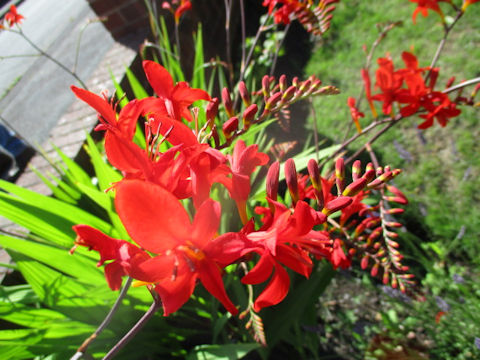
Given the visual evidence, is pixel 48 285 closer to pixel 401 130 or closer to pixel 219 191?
pixel 219 191

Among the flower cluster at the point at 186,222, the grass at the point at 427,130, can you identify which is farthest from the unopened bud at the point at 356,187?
the grass at the point at 427,130

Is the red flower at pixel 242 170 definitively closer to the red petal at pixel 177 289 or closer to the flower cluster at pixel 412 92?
the red petal at pixel 177 289

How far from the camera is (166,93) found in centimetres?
68

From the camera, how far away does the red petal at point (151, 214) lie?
0.40 m

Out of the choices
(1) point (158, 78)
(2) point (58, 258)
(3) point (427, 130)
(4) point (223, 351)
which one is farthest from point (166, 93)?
(3) point (427, 130)

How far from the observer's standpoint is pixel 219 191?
131 centimetres

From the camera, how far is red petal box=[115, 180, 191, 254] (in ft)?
1.30

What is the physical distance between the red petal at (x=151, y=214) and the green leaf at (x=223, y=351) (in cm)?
69

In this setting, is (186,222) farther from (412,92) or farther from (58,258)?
(412,92)

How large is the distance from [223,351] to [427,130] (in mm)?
2239

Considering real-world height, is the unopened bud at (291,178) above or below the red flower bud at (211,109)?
below

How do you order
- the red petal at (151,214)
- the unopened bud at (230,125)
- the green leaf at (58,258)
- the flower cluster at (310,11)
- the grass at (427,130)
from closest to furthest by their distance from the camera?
the red petal at (151,214)
the unopened bud at (230,125)
the green leaf at (58,258)
the flower cluster at (310,11)
the grass at (427,130)

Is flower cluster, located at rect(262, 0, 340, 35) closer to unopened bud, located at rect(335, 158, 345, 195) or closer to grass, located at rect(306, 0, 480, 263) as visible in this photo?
grass, located at rect(306, 0, 480, 263)

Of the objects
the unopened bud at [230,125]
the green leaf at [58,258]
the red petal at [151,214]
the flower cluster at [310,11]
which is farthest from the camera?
the flower cluster at [310,11]
